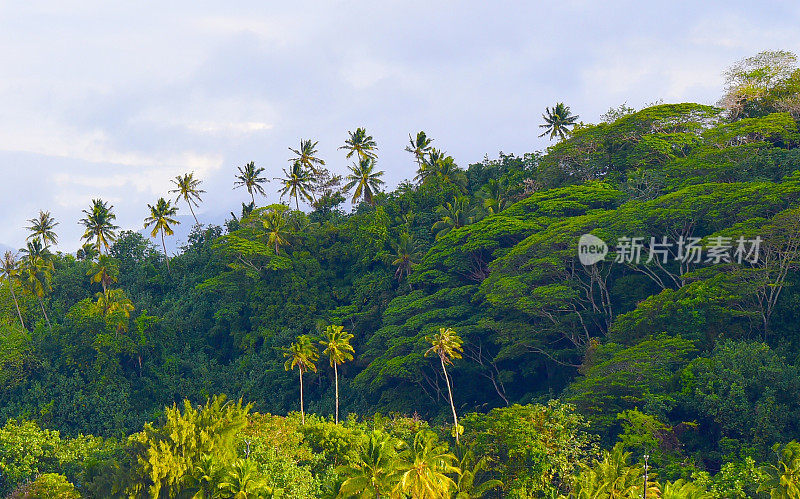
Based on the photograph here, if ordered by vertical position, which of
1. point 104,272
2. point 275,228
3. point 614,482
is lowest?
point 614,482

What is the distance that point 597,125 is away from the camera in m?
58.1

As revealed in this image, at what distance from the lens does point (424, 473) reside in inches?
1020

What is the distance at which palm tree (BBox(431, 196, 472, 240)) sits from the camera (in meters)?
61.0

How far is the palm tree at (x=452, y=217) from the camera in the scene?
61.0 meters

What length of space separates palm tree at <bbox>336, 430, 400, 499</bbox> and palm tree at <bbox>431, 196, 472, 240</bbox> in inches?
1342

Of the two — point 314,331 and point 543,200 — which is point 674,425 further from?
point 314,331

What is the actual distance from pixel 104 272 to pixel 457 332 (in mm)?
41412

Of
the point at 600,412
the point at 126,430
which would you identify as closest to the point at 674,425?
the point at 600,412

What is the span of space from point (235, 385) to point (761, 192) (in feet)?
149

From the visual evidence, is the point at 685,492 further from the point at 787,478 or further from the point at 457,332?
the point at 457,332

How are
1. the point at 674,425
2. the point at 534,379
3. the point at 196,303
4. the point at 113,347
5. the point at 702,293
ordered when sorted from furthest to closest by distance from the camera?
the point at 196,303
the point at 113,347
the point at 534,379
the point at 702,293
the point at 674,425

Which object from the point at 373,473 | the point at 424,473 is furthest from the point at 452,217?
the point at 373,473

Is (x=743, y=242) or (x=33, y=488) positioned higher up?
(x=743, y=242)

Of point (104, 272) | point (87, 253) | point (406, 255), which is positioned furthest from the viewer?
point (87, 253)
